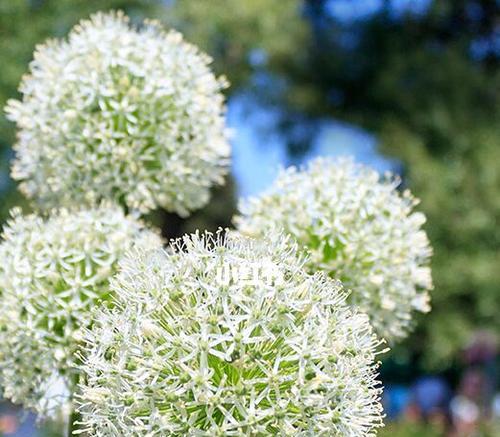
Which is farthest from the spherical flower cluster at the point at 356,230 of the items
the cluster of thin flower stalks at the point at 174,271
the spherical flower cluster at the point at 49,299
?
the spherical flower cluster at the point at 49,299

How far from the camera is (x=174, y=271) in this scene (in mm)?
1557

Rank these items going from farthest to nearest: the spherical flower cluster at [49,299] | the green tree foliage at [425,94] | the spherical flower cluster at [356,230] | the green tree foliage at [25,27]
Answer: the green tree foliage at [25,27] < the green tree foliage at [425,94] < the spherical flower cluster at [356,230] < the spherical flower cluster at [49,299]

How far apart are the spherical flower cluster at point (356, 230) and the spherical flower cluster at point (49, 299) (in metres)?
A: 0.36

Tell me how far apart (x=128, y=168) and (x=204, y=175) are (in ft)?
0.89

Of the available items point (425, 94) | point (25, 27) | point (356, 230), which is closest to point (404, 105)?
point (425, 94)

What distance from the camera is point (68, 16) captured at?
13633 mm

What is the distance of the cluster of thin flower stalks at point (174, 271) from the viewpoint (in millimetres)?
1445

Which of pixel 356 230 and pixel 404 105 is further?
pixel 404 105

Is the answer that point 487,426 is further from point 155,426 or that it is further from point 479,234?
point 155,426

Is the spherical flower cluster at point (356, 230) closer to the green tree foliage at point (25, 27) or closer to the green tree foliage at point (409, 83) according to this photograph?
the green tree foliage at point (409, 83)

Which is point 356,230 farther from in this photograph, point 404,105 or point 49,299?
point 404,105

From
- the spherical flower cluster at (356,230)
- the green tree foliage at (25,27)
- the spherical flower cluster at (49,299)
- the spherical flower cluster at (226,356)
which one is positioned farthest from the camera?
the green tree foliage at (25,27)

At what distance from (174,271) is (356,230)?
2.41 ft

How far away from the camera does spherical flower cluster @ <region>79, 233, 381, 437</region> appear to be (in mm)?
1419
